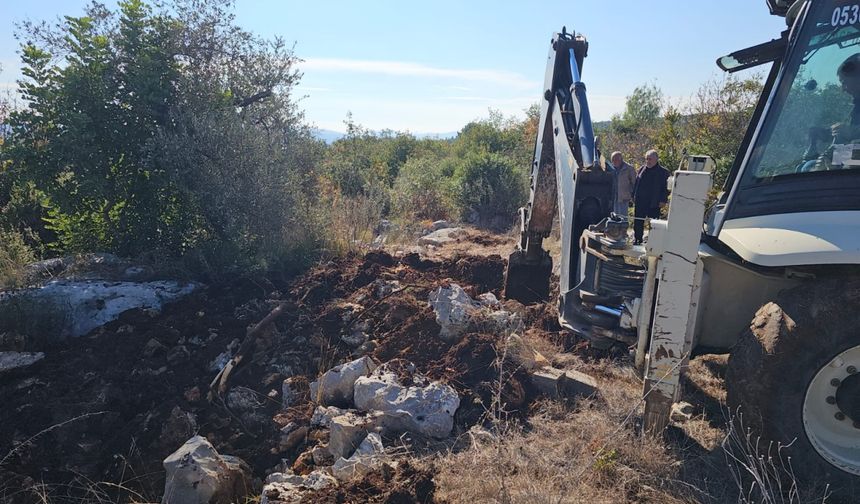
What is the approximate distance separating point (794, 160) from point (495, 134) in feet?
61.8

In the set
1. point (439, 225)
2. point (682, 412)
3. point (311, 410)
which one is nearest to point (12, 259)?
point (311, 410)

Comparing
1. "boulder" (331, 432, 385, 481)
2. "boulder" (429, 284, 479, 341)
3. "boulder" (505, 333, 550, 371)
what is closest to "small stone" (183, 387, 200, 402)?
"boulder" (331, 432, 385, 481)

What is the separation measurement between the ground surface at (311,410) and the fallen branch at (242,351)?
0.26 feet

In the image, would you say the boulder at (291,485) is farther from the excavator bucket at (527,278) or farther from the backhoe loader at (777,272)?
the excavator bucket at (527,278)

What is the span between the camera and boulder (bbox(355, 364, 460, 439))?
13.5ft

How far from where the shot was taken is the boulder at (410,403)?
13.5 ft

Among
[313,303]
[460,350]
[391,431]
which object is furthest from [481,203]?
[391,431]

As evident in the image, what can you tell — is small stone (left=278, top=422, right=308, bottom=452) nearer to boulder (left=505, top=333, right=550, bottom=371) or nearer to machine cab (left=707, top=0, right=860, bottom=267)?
boulder (left=505, top=333, right=550, bottom=371)

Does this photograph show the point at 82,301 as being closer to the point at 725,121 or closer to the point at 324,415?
the point at 324,415

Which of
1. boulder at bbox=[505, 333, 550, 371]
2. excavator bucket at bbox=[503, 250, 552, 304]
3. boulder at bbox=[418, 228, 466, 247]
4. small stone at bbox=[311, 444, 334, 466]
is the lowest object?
small stone at bbox=[311, 444, 334, 466]

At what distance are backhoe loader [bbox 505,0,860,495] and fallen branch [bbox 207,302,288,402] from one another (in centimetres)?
295

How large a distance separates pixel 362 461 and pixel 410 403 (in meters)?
0.69

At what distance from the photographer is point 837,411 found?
3182mm

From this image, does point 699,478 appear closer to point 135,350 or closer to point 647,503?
point 647,503
